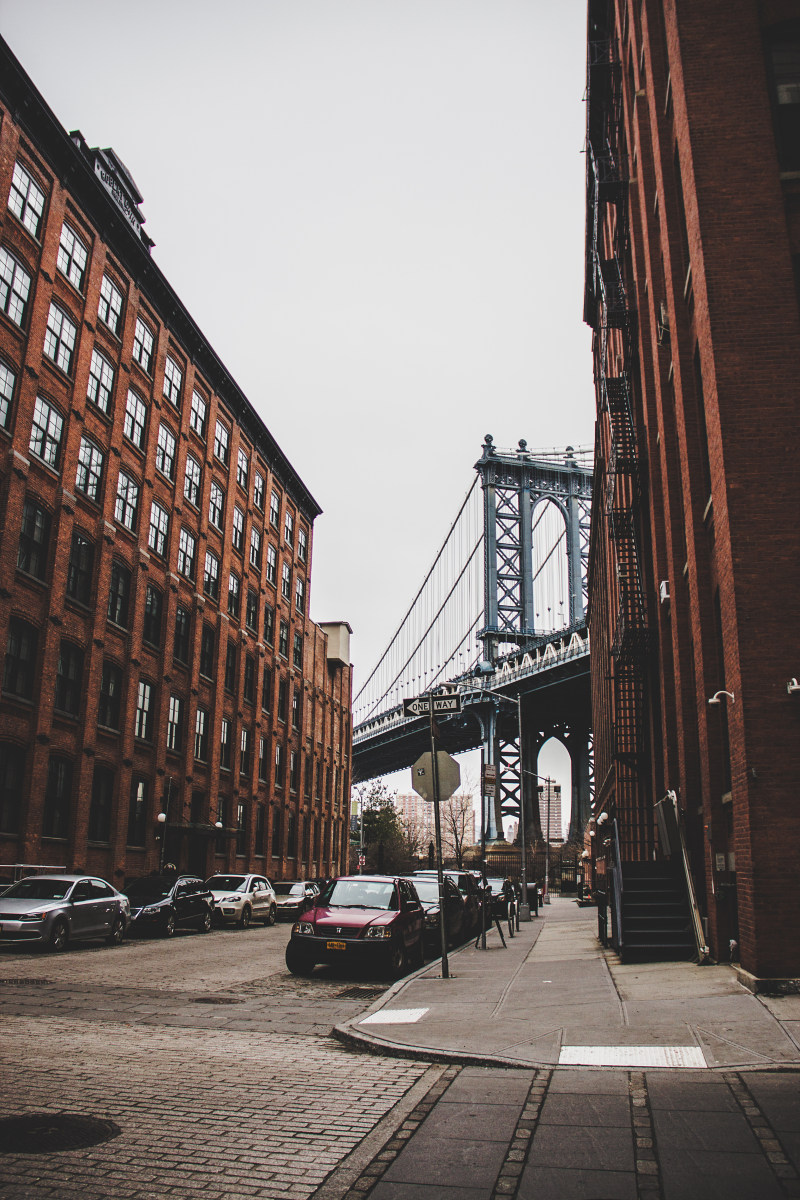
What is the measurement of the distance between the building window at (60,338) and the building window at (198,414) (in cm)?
969

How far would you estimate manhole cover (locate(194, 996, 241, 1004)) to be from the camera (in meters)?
11.6

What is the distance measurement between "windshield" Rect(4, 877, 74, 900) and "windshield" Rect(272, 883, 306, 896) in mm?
15476

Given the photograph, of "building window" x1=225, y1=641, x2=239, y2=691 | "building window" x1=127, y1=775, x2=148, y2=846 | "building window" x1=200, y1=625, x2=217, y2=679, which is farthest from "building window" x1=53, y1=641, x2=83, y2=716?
"building window" x1=225, y1=641, x2=239, y2=691

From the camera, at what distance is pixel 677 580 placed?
51.7 ft

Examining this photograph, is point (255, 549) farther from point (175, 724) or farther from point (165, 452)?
point (175, 724)

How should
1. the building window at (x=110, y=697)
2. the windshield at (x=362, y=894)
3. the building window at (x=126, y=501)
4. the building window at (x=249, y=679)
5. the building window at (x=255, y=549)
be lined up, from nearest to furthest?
the windshield at (x=362, y=894) → the building window at (x=110, y=697) → the building window at (x=126, y=501) → the building window at (x=249, y=679) → the building window at (x=255, y=549)

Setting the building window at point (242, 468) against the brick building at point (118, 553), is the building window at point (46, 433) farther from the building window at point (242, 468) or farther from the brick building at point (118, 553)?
the building window at point (242, 468)

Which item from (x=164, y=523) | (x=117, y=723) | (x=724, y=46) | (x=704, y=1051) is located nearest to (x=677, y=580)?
(x=724, y=46)

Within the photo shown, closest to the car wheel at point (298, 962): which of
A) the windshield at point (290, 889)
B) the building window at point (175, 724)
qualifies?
the windshield at point (290, 889)

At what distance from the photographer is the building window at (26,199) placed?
26.8 meters

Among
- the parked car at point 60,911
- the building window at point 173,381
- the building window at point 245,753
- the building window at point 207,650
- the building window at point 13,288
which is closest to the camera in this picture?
the parked car at point 60,911

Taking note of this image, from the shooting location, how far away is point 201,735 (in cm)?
3919

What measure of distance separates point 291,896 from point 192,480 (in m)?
17.2

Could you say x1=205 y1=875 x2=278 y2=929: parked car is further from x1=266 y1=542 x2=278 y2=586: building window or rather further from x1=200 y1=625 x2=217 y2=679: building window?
x1=266 y1=542 x2=278 y2=586: building window
